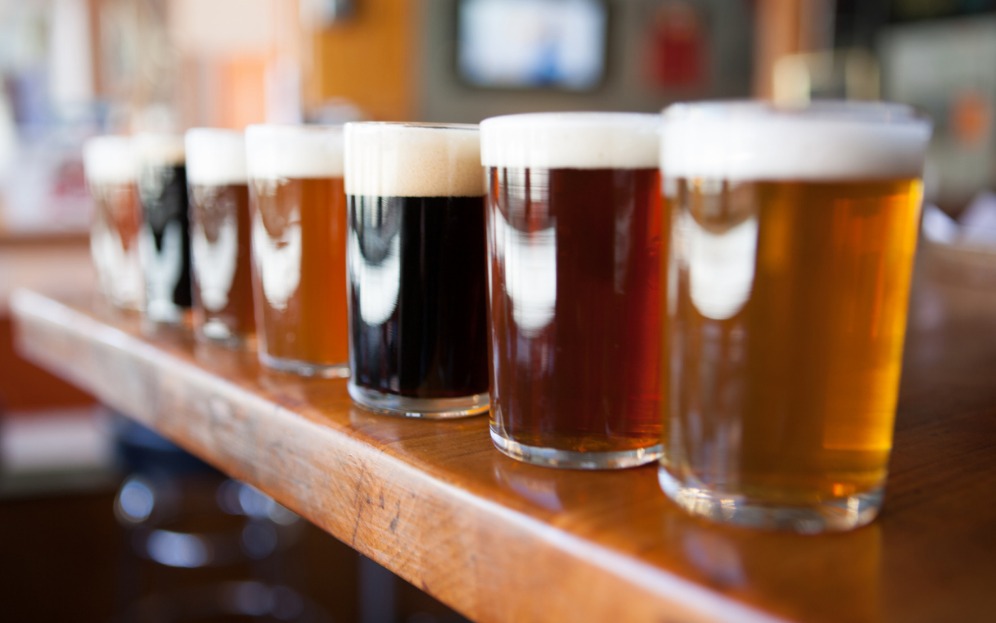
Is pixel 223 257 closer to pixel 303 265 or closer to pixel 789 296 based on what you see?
pixel 303 265

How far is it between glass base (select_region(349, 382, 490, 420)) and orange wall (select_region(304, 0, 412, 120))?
382 centimetres

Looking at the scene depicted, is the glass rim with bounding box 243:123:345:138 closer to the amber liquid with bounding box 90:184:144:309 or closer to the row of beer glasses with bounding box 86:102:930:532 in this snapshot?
the row of beer glasses with bounding box 86:102:930:532

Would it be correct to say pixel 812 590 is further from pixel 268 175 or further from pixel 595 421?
pixel 268 175

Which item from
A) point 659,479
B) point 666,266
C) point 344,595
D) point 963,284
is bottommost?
point 344,595

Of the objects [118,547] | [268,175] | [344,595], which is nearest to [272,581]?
[344,595]

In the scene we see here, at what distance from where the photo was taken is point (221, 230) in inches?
36.4

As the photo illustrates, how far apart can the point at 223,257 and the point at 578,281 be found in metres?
0.49

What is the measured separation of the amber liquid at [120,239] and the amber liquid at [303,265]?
1.37 ft

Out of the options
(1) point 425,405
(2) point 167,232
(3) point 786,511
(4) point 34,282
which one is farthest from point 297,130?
(4) point 34,282

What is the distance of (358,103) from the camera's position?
4.39m

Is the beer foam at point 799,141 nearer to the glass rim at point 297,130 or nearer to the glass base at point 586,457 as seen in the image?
the glass base at point 586,457

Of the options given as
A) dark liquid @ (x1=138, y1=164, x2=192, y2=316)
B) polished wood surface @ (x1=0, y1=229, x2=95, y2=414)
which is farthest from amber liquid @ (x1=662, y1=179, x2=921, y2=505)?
polished wood surface @ (x1=0, y1=229, x2=95, y2=414)

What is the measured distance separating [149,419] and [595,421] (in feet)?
1.82

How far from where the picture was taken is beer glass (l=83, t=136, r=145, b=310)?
46.2 inches
